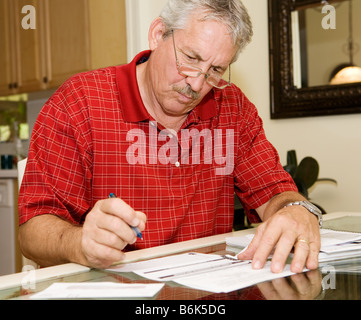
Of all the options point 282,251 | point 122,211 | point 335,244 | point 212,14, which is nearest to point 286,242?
point 282,251

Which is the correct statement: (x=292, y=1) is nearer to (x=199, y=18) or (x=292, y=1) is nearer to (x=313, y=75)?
(x=313, y=75)

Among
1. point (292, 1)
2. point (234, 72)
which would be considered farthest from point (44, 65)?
point (292, 1)

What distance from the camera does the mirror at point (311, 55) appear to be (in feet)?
7.13

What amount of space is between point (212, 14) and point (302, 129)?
1.30 metres

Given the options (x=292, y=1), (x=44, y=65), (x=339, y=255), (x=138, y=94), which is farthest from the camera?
(x=44, y=65)

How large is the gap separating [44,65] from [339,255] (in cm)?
270

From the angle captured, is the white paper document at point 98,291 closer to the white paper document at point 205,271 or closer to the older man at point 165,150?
the white paper document at point 205,271

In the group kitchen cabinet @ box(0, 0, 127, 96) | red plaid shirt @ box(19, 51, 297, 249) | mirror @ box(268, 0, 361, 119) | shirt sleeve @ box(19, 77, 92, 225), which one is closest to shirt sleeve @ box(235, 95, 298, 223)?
red plaid shirt @ box(19, 51, 297, 249)

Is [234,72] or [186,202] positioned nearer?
[186,202]

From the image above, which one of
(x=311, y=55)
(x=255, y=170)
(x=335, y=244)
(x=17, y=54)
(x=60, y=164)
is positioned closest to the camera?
(x=335, y=244)

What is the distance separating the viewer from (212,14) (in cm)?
121

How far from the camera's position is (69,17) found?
2941 mm

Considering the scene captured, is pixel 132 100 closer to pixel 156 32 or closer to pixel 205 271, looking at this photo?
pixel 156 32

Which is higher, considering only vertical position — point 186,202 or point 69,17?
point 69,17
